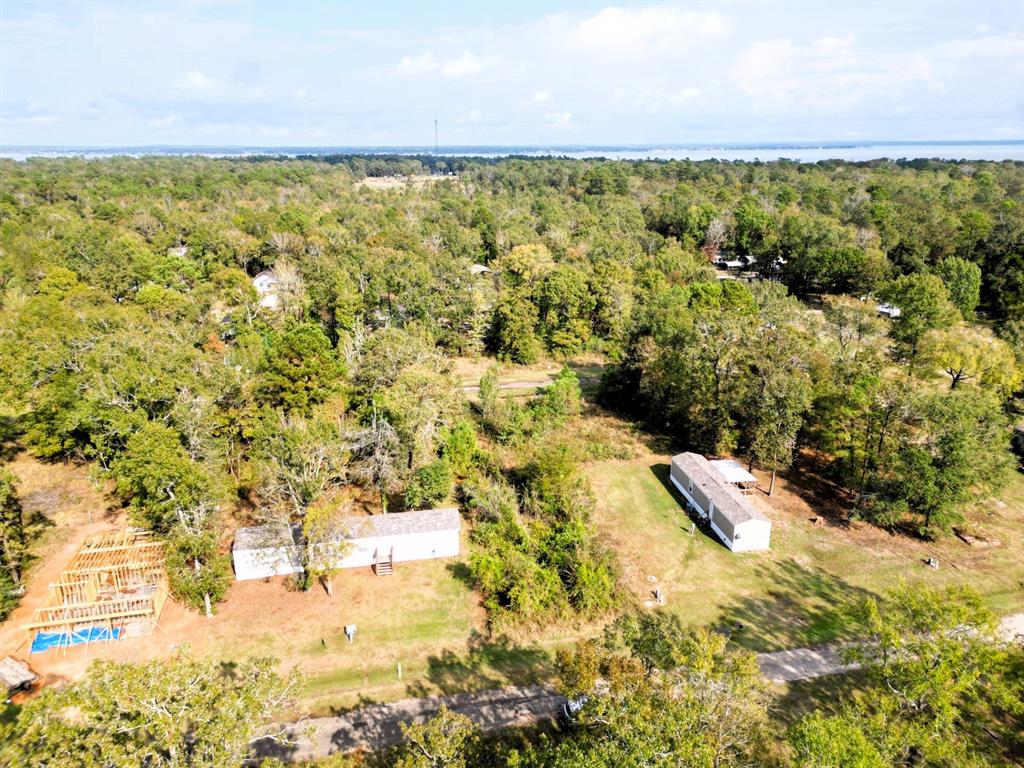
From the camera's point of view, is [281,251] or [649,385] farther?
[281,251]

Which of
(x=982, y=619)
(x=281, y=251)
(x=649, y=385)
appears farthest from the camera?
(x=281, y=251)

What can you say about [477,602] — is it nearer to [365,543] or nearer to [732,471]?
[365,543]

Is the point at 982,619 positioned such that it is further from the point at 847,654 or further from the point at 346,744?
the point at 346,744

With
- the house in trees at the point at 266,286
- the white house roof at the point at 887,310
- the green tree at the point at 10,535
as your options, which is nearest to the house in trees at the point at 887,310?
the white house roof at the point at 887,310

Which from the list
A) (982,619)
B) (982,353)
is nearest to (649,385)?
(982,353)

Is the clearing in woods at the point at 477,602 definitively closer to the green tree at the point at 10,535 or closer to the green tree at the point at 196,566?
the green tree at the point at 196,566

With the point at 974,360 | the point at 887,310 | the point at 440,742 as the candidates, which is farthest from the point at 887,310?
the point at 440,742
